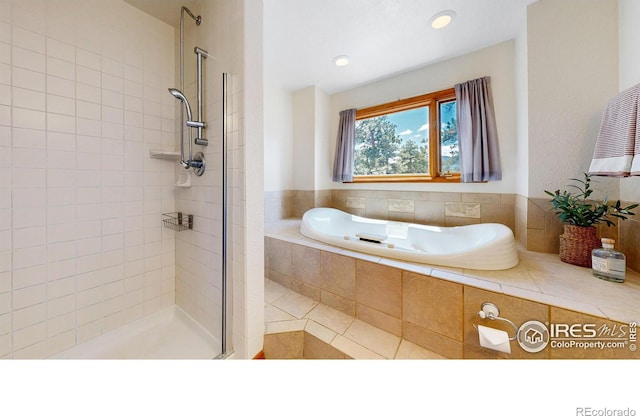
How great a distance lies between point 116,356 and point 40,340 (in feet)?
1.16

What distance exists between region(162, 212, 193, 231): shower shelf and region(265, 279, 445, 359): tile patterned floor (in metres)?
0.79

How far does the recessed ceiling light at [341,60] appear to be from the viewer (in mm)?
1911

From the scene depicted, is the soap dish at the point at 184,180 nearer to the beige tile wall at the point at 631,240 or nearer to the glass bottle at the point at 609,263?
the glass bottle at the point at 609,263

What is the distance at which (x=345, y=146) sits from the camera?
255cm

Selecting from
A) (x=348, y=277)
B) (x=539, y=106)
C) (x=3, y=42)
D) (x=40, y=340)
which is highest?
(x=3, y=42)

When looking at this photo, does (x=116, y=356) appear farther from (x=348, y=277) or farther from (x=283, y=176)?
(x=283, y=176)

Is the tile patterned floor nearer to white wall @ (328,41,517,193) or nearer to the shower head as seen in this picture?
the shower head

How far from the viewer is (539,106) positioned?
4.42 ft

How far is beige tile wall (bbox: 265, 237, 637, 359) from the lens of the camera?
812mm

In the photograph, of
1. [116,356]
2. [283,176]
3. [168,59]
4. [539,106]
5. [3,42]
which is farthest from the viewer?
[283,176]

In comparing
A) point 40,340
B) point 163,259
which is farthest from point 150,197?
point 40,340

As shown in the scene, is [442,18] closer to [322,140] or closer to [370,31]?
[370,31]

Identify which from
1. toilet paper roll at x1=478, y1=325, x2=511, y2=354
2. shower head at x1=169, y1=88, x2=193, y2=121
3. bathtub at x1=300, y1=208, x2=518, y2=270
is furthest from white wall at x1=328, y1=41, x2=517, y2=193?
shower head at x1=169, y1=88, x2=193, y2=121

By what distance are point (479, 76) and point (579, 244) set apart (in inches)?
62.2
